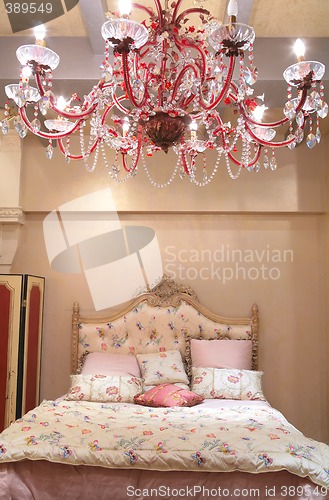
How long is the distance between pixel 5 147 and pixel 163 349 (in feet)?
7.56

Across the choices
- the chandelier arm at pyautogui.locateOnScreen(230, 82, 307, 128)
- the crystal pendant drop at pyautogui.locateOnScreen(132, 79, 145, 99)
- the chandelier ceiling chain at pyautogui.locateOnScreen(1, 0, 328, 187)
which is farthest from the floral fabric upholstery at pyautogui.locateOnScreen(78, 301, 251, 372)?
the crystal pendant drop at pyautogui.locateOnScreen(132, 79, 145, 99)

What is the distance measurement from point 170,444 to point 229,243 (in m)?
2.49

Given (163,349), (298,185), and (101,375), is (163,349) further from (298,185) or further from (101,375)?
(298,185)

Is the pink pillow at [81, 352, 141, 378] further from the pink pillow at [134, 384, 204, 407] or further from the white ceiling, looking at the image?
the white ceiling

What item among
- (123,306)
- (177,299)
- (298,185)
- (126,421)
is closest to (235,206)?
(298,185)

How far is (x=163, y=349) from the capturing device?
14.8ft

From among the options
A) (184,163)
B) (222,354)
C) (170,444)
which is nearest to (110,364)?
(222,354)

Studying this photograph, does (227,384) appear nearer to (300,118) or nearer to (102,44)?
(300,118)

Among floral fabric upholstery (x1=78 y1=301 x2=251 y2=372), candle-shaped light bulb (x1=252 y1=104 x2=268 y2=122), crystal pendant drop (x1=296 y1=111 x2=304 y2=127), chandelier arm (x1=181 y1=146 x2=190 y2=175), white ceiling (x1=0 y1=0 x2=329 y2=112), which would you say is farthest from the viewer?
floral fabric upholstery (x1=78 y1=301 x2=251 y2=372)

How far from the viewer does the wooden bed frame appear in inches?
179

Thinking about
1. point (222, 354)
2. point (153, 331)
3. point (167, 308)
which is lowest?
point (222, 354)

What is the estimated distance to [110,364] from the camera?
14.0 ft

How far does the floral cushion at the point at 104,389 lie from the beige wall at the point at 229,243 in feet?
2.22

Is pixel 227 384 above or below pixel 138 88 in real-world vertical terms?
below
